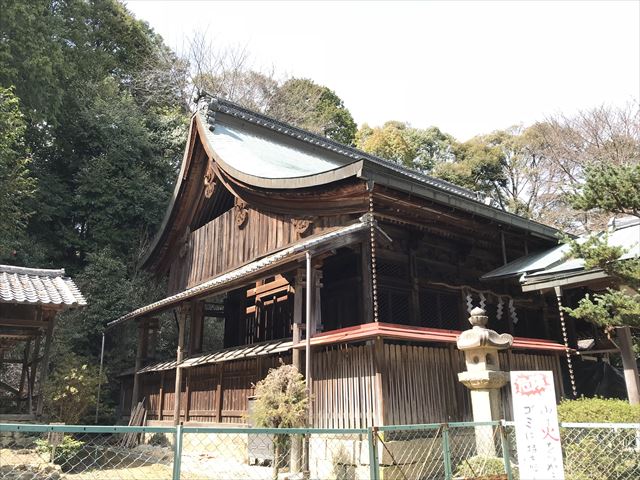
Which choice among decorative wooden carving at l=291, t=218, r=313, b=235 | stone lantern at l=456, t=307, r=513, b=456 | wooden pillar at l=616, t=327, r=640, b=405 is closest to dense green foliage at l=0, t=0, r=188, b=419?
decorative wooden carving at l=291, t=218, r=313, b=235

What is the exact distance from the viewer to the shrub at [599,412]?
7719mm

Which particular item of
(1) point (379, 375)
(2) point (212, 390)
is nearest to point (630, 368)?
(1) point (379, 375)

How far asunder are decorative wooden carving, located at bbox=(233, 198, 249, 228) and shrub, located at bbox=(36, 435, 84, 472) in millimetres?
6034

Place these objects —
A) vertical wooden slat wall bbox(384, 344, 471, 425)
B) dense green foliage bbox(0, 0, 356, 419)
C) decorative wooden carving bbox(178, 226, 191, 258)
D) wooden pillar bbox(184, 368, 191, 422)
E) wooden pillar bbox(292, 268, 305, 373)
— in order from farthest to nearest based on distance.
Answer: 1. dense green foliage bbox(0, 0, 356, 419)
2. decorative wooden carving bbox(178, 226, 191, 258)
3. wooden pillar bbox(184, 368, 191, 422)
4. wooden pillar bbox(292, 268, 305, 373)
5. vertical wooden slat wall bbox(384, 344, 471, 425)

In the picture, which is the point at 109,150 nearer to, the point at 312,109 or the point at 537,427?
the point at 312,109

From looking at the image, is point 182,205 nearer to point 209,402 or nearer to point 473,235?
point 209,402

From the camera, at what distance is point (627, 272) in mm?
7359

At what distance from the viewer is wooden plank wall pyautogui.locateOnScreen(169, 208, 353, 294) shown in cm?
1159

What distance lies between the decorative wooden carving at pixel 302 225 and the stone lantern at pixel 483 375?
4140 mm

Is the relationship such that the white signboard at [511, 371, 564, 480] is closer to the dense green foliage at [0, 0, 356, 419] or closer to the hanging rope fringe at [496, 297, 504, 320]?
the hanging rope fringe at [496, 297, 504, 320]

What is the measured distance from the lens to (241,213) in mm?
13250

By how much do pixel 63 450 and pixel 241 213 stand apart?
21.2 feet

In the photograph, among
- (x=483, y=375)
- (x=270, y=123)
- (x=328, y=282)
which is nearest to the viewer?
(x=483, y=375)

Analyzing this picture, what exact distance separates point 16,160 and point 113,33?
21.9 meters
